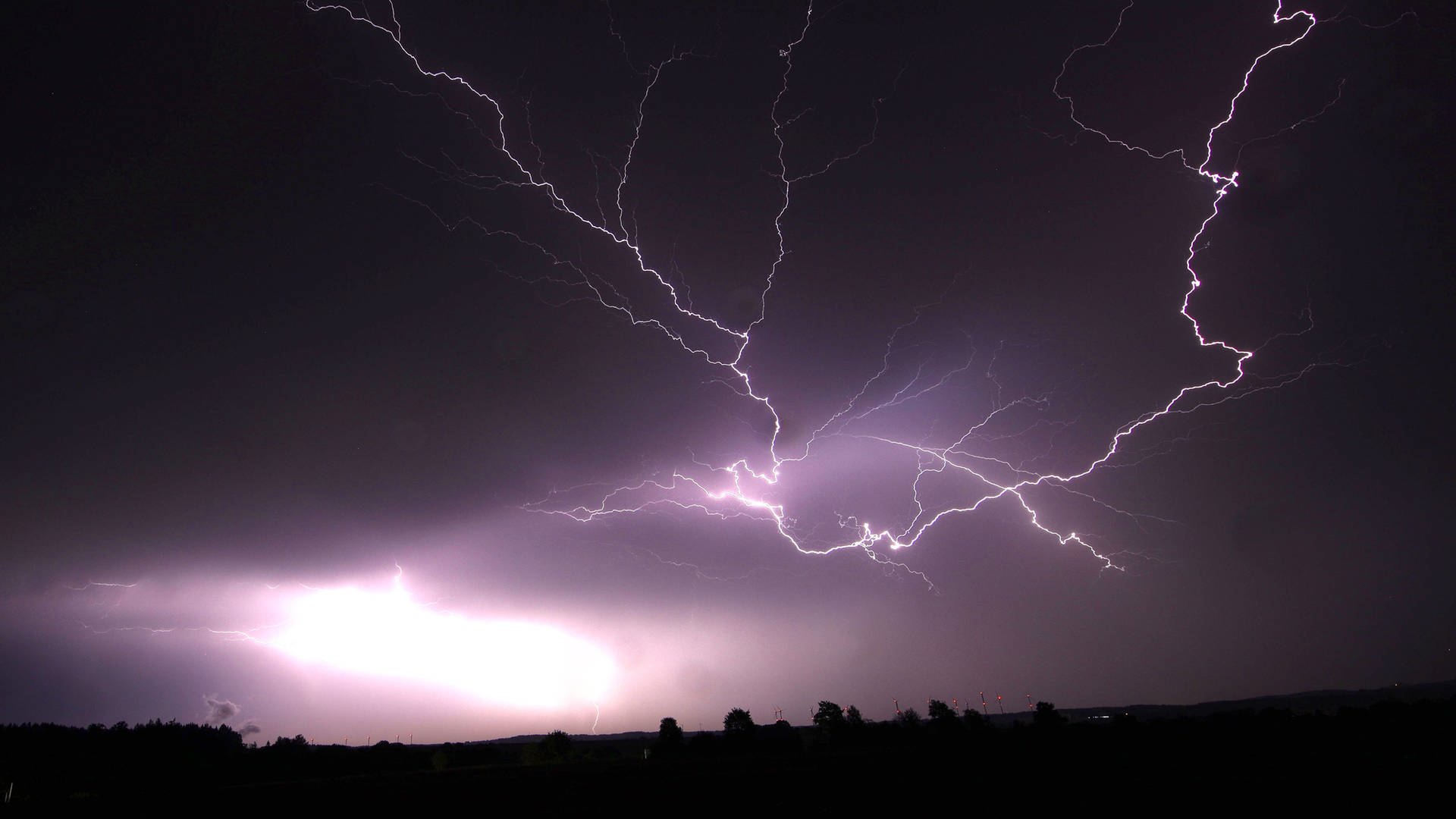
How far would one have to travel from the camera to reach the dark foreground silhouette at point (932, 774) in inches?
388

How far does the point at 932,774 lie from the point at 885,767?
3.03 metres

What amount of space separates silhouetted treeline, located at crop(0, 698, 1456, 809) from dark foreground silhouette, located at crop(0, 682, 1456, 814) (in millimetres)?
80

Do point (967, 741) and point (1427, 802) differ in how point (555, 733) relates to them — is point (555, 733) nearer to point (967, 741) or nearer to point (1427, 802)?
point (967, 741)

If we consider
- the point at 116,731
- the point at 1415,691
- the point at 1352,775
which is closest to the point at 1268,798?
the point at 1352,775

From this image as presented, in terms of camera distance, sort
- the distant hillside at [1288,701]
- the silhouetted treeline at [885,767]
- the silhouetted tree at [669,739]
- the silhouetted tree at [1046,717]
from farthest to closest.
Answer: the distant hillside at [1288,701] < the silhouetted tree at [669,739] < the silhouetted tree at [1046,717] < the silhouetted treeline at [885,767]

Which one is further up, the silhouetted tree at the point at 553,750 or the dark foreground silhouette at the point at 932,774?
the silhouetted tree at the point at 553,750

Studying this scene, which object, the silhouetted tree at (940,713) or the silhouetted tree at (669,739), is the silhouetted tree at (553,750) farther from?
the silhouetted tree at (940,713)

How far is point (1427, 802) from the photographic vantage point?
307 inches

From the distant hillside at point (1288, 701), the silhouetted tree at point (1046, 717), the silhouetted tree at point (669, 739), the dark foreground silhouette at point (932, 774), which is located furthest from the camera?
the distant hillside at point (1288, 701)

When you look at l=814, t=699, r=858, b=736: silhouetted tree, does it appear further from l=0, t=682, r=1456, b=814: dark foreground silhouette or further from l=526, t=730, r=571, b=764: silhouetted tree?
l=526, t=730, r=571, b=764: silhouetted tree

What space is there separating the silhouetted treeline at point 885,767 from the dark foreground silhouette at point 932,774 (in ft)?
0.26

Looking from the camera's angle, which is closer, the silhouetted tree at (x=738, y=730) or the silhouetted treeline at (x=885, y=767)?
the silhouetted treeline at (x=885, y=767)

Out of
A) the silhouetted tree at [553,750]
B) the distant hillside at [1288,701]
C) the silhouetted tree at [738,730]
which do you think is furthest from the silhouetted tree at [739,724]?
the distant hillside at [1288,701]

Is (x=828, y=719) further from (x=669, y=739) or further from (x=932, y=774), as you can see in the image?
(x=932, y=774)
